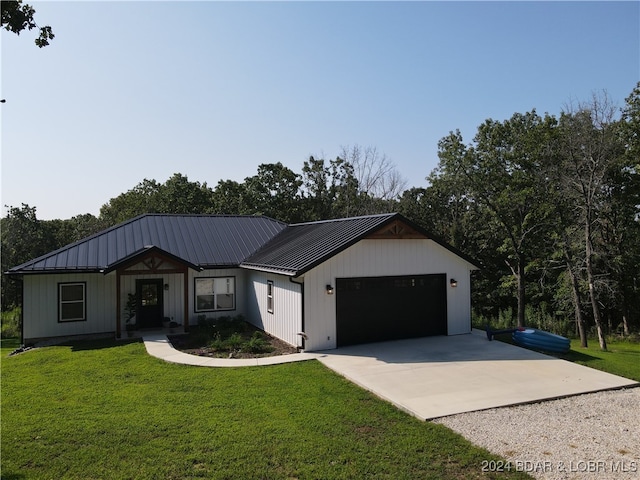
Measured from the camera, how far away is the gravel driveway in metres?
5.71

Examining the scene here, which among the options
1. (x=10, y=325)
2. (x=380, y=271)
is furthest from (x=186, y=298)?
(x=10, y=325)

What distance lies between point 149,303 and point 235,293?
10.4ft

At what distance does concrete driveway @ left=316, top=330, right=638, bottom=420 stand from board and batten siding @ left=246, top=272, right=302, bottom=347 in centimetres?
145

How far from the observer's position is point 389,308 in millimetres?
13867

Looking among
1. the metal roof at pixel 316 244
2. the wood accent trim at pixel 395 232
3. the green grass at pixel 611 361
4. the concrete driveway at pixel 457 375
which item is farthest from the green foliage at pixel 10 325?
the green grass at pixel 611 361

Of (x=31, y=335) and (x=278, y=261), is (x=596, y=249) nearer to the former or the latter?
(x=278, y=261)

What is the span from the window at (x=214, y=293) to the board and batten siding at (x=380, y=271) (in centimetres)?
570

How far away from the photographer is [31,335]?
1491 cm

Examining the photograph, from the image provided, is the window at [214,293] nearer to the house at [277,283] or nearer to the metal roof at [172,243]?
the house at [277,283]

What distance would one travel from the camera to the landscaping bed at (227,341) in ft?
40.6

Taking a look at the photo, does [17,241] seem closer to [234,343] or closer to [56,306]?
[56,306]

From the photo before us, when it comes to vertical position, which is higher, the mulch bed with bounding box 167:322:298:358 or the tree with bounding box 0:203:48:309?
the tree with bounding box 0:203:48:309

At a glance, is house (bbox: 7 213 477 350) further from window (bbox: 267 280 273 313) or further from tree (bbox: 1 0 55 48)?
tree (bbox: 1 0 55 48)

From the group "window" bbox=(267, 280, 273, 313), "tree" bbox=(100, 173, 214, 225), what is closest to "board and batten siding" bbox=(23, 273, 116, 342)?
"window" bbox=(267, 280, 273, 313)
